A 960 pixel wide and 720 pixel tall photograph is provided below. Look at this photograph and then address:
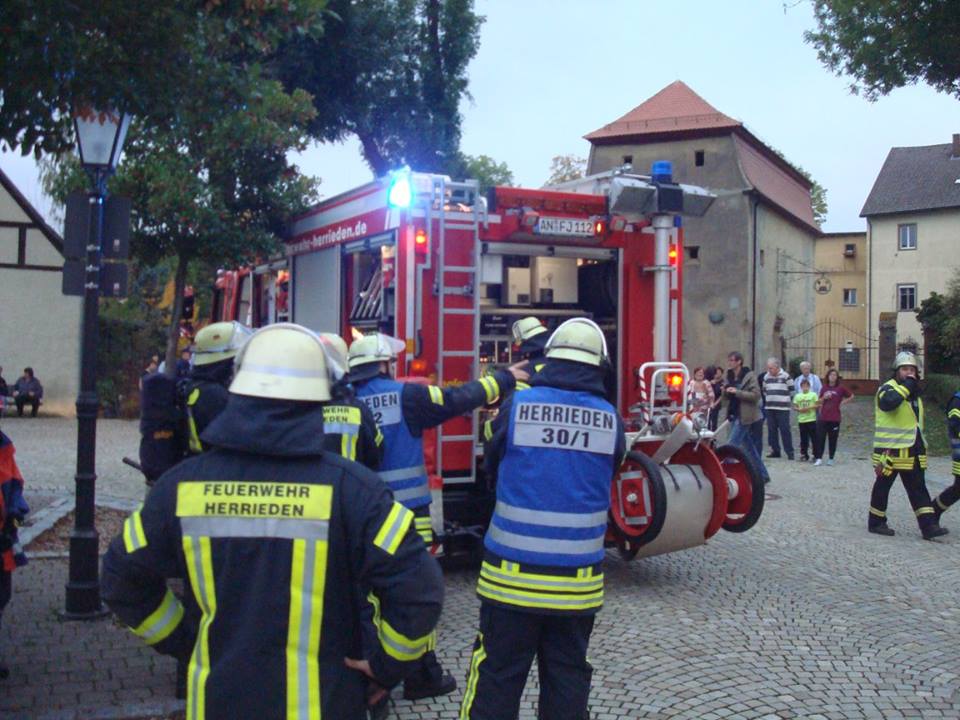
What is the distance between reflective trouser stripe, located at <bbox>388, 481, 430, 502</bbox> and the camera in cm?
543

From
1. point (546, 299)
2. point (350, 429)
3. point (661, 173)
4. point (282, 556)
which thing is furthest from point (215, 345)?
point (661, 173)

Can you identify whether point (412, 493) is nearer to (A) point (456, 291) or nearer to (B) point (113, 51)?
(A) point (456, 291)

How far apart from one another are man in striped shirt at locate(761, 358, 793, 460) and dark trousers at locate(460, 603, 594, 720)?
13.0m

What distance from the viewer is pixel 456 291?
24.6ft

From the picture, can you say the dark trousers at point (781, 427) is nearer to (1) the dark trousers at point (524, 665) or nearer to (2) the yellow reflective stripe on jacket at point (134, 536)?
(1) the dark trousers at point (524, 665)

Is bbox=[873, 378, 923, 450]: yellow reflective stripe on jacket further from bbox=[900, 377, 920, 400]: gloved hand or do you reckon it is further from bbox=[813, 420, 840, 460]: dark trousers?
bbox=[813, 420, 840, 460]: dark trousers

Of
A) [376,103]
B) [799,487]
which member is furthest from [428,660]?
[376,103]

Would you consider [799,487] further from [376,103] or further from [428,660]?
[376,103]

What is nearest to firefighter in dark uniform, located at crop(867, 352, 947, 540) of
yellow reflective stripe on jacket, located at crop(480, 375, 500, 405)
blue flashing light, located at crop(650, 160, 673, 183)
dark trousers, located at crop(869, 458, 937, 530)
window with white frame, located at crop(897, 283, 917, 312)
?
dark trousers, located at crop(869, 458, 937, 530)

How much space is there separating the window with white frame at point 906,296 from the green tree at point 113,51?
148 feet

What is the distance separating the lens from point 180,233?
50.4 feet

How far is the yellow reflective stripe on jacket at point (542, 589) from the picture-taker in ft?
12.6

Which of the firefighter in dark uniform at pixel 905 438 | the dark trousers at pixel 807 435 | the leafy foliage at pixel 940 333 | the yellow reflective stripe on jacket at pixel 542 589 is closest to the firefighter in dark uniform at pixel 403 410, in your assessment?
the yellow reflective stripe on jacket at pixel 542 589

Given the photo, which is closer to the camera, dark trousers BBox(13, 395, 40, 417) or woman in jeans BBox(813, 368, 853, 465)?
woman in jeans BBox(813, 368, 853, 465)
